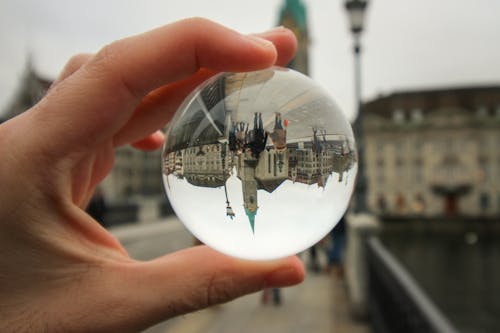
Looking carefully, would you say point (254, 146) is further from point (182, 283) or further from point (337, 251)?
point (337, 251)

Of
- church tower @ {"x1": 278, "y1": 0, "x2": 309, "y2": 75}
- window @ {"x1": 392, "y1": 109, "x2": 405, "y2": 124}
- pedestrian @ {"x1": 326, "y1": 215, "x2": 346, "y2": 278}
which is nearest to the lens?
pedestrian @ {"x1": 326, "y1": 215, "x2": 346, "y2": 278}

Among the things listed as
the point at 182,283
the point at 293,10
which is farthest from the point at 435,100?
the point at 182,283

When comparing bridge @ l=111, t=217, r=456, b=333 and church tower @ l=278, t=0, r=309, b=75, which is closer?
bridge @ l=111, t=217, r=456, b=333

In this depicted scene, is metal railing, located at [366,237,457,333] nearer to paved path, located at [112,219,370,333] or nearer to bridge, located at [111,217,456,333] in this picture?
bridge, located at [111,217,456,333]

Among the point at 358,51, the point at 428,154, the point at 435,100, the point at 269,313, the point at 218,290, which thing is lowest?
the point at 269,313

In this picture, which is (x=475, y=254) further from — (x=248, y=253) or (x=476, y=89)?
(x=476, y=89)

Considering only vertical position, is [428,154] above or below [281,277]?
below

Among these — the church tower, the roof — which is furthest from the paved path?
the church tower
